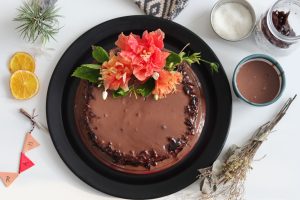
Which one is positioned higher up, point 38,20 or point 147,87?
point 38,20

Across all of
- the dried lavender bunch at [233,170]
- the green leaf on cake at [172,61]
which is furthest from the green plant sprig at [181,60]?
the dried lavender bunch at [233,170]

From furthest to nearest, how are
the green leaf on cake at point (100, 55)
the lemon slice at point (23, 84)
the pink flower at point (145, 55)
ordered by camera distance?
1. the lemon slice at point (23, 84)
2. the green leaf on cake at point (100, 55)
3. the pink flower at point (145, 55)

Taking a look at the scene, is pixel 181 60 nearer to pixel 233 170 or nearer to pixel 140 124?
pixel 140 124

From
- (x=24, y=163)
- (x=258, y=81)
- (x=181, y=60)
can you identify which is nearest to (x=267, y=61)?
(x=258, y=81)

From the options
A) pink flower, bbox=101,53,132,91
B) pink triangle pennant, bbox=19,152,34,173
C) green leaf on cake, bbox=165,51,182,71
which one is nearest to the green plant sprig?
green leaf on cake, bbox=165,51,182,71

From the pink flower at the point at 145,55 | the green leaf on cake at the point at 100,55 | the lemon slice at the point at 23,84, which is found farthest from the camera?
the lemon slice at the point at 23,84

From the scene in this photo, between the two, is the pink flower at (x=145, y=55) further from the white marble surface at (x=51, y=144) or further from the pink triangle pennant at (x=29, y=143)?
the pink triangle pennant at (x=29, y=143)
